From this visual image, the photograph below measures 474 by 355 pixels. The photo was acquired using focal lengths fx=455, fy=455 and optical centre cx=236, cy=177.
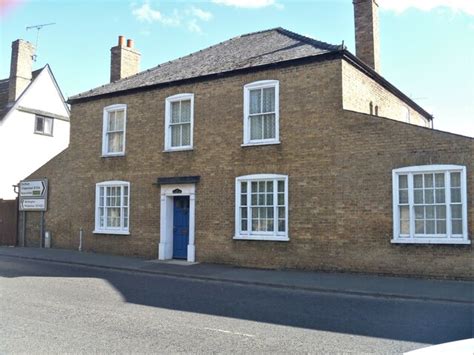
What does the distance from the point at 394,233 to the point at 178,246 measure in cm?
772

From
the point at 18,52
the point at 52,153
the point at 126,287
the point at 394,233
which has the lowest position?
the point at 126,287

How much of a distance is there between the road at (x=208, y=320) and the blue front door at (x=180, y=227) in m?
4.78

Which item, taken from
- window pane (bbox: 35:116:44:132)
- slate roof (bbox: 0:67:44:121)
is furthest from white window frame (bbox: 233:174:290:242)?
window pane (bbox: 35:116:44:132)

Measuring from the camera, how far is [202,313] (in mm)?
8234

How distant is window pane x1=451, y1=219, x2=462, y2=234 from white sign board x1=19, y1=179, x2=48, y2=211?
654 inches

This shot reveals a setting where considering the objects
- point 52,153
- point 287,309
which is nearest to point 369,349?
point 287,309

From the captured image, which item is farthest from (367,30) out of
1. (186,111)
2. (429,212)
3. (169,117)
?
(169,117)

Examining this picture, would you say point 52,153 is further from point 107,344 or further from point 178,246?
point 107,344

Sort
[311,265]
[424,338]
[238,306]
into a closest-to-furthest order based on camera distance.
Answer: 1. [424,338]
2. [238,306]
3. [311,265]

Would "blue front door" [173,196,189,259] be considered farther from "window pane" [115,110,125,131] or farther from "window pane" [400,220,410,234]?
"window pane" [400,220,410,234]

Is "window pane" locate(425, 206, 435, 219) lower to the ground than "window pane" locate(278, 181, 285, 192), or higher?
lower

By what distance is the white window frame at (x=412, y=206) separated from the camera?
11555mm

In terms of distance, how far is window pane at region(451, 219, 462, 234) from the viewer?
11.7m

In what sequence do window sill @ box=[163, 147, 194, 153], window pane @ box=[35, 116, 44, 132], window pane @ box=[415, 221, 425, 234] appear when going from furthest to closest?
window pane @ box=[35, 116, 44, 132] < window sill @ box=[163, 147, 194, 153] < window pane @ box=[415, 221, 425, 234]
